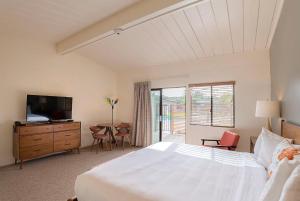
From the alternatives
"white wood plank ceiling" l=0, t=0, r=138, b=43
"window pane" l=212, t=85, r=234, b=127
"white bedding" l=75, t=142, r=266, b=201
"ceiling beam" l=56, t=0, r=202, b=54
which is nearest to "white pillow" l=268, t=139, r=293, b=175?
"white bedding" l=75, t=142, r=266, b=201

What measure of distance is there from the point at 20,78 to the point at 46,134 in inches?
56.9

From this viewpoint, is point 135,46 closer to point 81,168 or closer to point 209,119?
point 209,119

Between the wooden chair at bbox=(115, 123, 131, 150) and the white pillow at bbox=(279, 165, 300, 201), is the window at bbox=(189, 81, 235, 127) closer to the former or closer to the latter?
the wooden chair at bbox=(115, 123, 131, 150)

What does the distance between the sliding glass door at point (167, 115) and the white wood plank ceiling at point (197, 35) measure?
0.98 meters

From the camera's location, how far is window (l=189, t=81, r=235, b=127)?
4.13 metres

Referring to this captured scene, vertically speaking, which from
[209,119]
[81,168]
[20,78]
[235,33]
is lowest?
[81,168]

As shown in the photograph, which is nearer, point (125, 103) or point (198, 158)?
point (198, 158)

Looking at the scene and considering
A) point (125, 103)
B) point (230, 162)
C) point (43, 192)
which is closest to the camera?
point (230, 162)

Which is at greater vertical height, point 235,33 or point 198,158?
point 235,33

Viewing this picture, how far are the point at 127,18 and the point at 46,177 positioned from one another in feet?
10.6

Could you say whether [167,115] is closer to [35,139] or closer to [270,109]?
[270,109]

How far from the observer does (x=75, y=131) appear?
4523mm

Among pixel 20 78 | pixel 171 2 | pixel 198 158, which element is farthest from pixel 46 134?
pixel 171 2

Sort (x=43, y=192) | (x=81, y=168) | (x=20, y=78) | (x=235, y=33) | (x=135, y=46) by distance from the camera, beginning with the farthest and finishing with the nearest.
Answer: (x=135, y=46) → (x=20, y=78) → (x=81, y=168) → (x=235, y=33) → (x=43, y=192)
